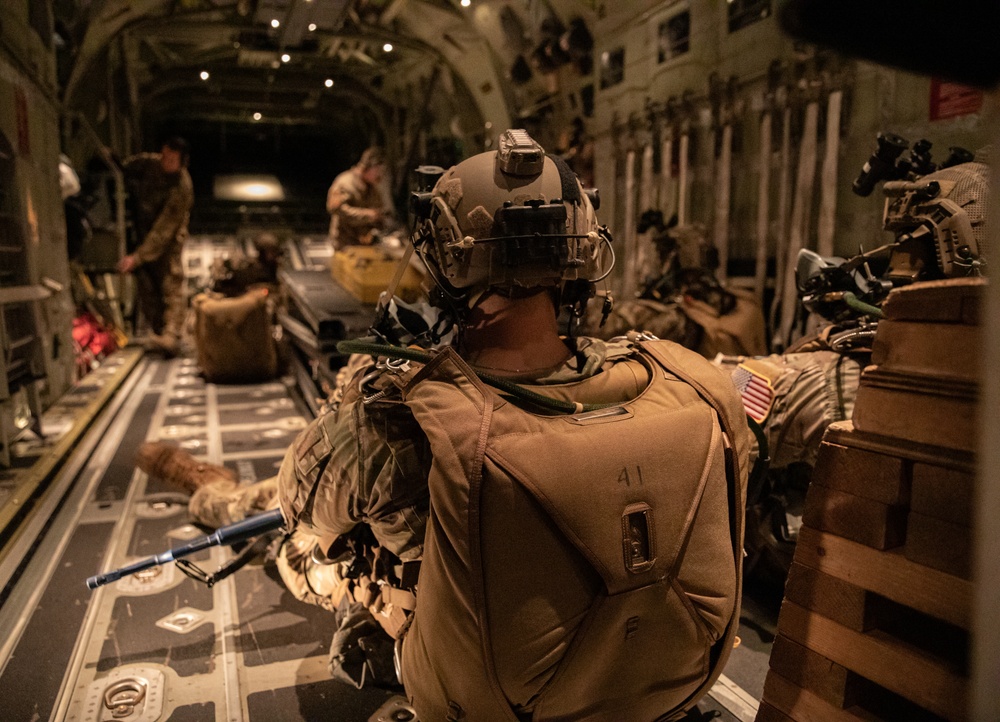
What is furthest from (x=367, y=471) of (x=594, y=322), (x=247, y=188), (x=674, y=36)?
(x=247, y=188)

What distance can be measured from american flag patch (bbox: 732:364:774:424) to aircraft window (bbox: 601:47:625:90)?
4.76m

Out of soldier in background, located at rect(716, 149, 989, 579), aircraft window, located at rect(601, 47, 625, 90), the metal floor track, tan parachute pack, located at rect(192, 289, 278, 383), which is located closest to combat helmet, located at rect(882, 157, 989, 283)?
soldier in background, located at rect(716, 149, 989, 579)

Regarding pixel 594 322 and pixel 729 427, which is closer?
pixel 729 427

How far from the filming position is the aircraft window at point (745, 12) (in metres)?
4.75

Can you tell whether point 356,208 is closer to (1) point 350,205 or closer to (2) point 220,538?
(1) point 350,205

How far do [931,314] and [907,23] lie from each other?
0.84 metres

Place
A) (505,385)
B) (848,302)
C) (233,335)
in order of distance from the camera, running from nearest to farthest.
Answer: (505,385), (848,302), (233,335)

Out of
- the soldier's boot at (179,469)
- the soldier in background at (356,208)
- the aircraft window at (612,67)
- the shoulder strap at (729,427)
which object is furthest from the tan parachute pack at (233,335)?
the shoulder strap at (729,427)

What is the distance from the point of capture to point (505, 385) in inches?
57.9

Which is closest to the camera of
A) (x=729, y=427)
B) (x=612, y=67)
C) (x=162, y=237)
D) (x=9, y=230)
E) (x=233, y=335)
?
(x=729, y=427)

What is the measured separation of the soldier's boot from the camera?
3.88 m

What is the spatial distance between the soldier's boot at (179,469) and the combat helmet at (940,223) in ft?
10.8

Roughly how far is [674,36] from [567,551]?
5.26 meters

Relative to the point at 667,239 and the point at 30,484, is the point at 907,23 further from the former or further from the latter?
the point at 667,239
